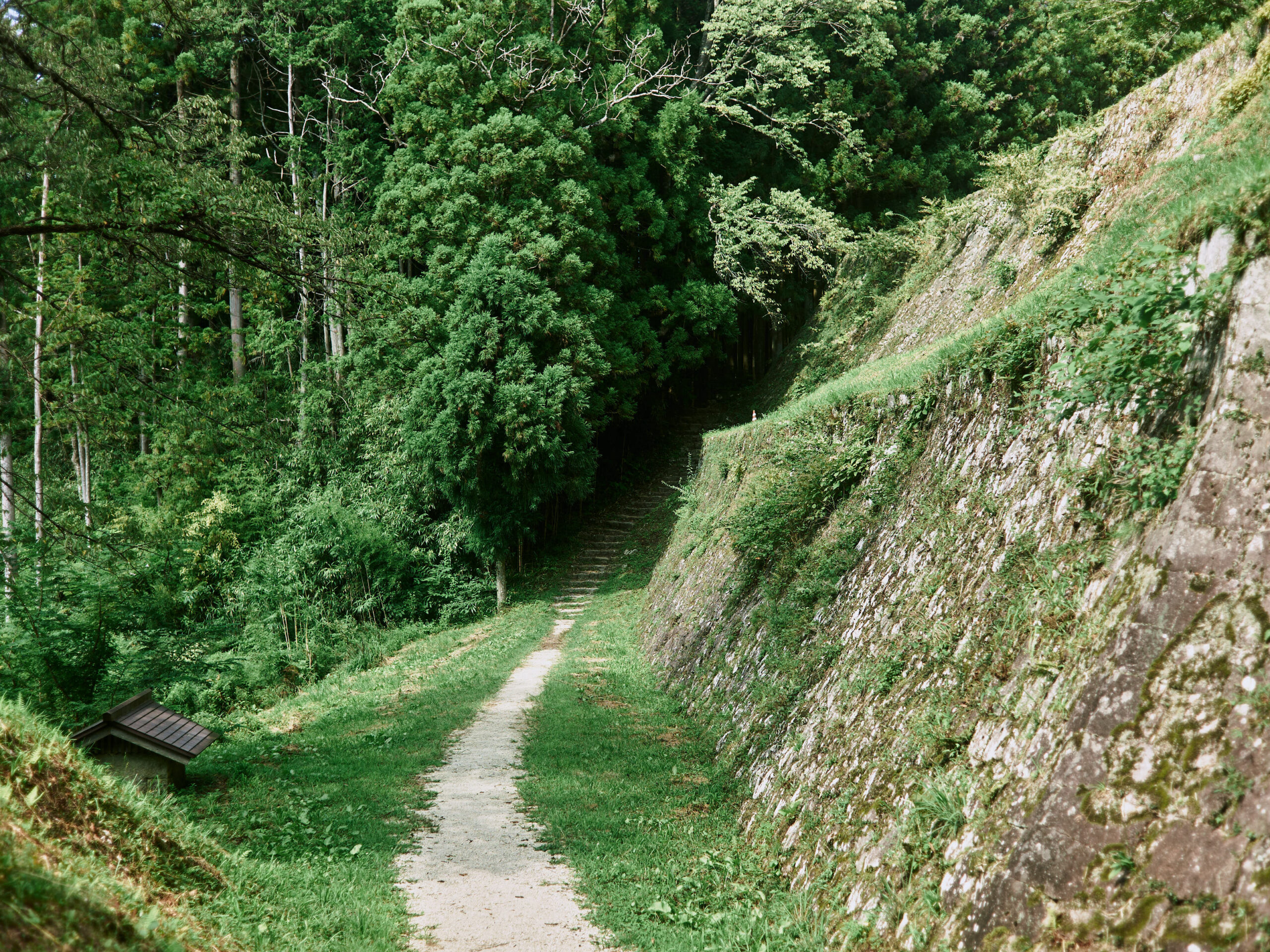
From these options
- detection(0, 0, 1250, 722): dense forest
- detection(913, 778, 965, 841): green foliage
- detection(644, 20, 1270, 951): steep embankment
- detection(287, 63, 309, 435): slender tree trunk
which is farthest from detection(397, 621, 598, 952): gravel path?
detection(287, 63, 309, 435): slender tree trunk

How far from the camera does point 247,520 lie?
24.4 meters

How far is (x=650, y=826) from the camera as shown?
655 centimetres

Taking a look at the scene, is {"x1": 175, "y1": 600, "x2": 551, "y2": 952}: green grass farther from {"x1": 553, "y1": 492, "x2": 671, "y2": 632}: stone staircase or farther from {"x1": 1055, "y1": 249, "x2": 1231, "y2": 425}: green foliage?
{"x1": 553, "y1": 492, "x2": 671, "y2": 632}: stone staircase

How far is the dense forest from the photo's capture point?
8258 millimetres

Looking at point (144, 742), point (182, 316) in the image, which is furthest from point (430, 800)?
point (182, 316)

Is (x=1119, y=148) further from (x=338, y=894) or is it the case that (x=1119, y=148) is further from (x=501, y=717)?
(x=338, y=894)

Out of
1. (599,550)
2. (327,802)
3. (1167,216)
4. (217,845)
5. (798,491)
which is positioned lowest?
(599,550)

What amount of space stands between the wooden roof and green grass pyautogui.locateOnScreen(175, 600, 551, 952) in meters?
0.44

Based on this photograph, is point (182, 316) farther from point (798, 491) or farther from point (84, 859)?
point (84, 859)

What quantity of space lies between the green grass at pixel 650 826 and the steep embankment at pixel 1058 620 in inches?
13.1

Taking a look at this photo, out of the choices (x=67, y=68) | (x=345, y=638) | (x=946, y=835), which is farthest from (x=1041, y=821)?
(x=345, y=638)

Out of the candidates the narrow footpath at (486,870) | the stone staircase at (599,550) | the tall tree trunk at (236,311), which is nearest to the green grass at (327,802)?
the narrow footpath at (486,870)

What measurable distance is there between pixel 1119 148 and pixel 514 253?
1333cm

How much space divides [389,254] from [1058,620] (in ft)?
63.0
